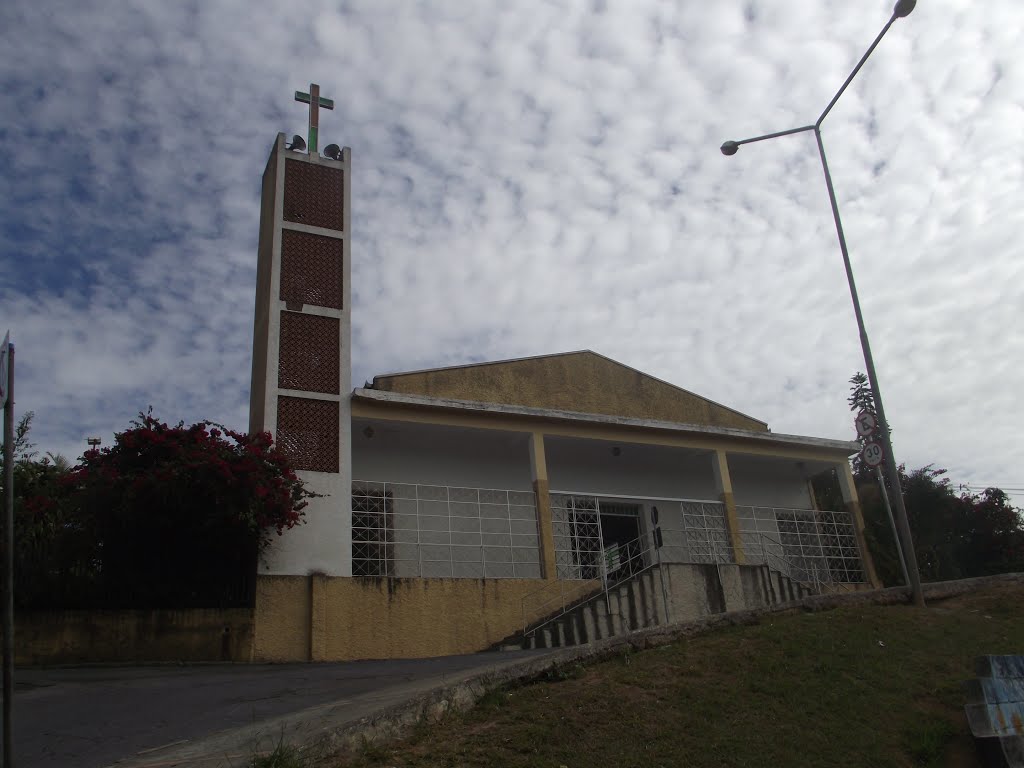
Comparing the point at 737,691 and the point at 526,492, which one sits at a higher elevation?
the point at 526,492

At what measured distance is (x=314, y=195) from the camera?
53.3 ft

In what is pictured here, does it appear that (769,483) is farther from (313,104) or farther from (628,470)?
(313,104)

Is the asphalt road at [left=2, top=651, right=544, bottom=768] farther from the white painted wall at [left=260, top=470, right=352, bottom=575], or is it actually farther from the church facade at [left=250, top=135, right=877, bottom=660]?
the white painted wall at [left=260, top=470, right=352, bottom=575]

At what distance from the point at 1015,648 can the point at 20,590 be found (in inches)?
459

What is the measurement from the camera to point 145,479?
11812 millimetres

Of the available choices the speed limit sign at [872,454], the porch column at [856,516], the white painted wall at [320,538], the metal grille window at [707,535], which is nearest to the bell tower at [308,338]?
the white painted wall at [320,538]

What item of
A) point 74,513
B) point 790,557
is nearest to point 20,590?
point 74,513

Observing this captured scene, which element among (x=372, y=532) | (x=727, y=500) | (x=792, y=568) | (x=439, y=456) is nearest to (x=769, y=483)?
(x=792, y=568)

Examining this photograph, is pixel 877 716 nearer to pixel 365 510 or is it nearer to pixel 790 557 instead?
pixel 365 510

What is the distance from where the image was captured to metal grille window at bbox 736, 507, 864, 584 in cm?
1864

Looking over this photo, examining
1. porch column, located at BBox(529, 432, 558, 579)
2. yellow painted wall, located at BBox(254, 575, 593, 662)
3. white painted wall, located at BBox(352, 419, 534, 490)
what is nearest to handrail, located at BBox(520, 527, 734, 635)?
yellow painted wall, located at BBox(254, 575, 593, 662)

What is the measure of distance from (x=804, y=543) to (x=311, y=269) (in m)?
12.4

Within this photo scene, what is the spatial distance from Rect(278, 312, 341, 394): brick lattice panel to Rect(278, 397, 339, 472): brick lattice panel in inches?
11.6

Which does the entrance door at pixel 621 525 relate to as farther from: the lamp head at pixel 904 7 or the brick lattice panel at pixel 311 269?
the lamp head at pixel 904 7
